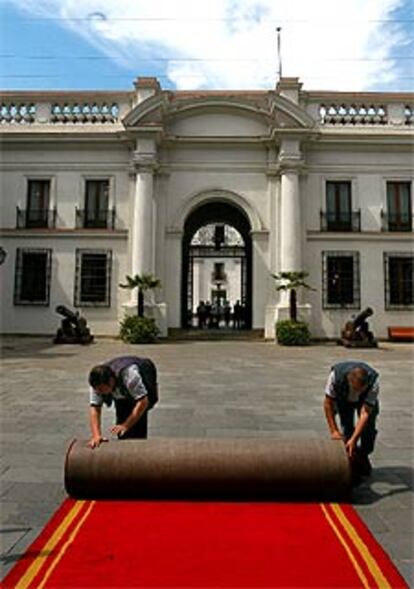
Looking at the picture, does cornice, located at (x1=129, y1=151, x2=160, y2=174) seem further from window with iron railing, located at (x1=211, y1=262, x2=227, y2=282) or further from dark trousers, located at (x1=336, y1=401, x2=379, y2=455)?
window with iron railing, located at (x1=211, y1=262, x2=227, y2=282)

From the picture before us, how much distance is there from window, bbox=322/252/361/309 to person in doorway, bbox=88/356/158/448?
681 inches

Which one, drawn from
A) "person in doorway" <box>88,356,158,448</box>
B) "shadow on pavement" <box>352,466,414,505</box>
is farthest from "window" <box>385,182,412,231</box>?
"person in doorway" <box>88,356,158,448</box>

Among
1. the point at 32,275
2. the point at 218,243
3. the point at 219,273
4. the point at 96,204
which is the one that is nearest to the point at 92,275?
the point at 32,275

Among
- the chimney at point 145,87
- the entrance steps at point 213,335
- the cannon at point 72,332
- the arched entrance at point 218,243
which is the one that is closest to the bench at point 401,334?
the entrance steps at point 213,335

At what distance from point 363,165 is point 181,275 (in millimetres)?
9028

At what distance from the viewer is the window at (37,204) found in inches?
864

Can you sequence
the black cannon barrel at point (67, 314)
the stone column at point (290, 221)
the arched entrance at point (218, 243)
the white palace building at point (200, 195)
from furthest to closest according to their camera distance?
the arched entrance at point (218, 243) < the white palace building at point (200, 195) < the stone column at point (290, 221) < the black cannon barrel at point (67, 314)

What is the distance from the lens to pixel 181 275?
70.5 ft

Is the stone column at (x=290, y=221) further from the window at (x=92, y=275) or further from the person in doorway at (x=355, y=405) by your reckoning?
the person in doorway at (x=355, y=405)

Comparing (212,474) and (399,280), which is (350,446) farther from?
(399,280)

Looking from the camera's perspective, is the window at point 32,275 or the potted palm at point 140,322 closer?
the potted palm at point 140,322

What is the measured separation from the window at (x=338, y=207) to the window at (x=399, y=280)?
2.20 metres

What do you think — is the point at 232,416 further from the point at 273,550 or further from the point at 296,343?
the point at 296,343

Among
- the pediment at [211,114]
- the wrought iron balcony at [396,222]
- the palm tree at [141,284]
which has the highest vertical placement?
the pediment at [211,114]
